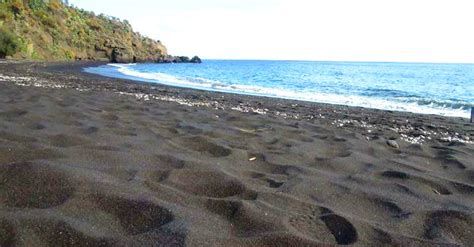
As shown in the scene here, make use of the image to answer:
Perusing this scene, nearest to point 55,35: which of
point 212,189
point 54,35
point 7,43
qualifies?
point 54,35

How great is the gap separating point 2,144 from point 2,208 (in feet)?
4.66

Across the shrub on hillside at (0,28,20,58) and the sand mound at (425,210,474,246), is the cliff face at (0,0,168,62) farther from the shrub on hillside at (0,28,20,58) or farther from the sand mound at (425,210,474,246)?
the sand mound at (425,210,474,246)

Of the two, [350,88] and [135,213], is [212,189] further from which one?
[350,88]

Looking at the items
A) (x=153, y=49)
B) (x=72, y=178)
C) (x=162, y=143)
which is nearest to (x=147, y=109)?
(x=162, y=143)

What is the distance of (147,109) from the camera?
784 cm

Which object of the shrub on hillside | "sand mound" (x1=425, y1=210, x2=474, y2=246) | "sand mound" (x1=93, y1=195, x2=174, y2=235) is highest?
the shrub on hillside

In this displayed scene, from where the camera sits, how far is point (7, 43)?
39344 millimetres

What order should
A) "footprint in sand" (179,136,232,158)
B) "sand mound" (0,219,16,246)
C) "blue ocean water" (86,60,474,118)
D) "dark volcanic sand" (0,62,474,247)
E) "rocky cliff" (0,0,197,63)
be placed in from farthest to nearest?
"rocky cliff" (0,0,197,63)
"blue ocean water" (86,60,474,118)
"footprint in sand" (179,136,232,158)
"dark volcanic sand" (0,62,474,247)
"sand mound" (0,219,16,246)

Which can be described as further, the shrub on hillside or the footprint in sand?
the shrub on hillside

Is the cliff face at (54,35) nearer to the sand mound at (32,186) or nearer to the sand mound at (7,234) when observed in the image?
the sand mound at (32,186)

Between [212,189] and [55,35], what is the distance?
68.1m

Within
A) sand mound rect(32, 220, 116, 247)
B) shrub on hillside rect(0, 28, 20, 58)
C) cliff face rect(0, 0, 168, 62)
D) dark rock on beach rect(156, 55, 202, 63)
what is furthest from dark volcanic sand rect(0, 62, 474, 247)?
dark rock on beach rect(156, 55, 202, 63)

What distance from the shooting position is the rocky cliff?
1796 inches

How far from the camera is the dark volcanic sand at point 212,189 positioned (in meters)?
2.20
